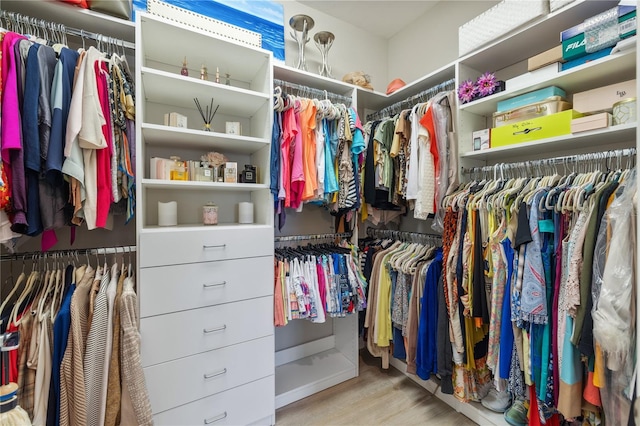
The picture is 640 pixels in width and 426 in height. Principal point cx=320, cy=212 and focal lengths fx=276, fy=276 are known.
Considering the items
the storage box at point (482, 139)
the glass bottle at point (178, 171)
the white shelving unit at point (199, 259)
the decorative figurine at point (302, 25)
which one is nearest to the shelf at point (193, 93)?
the white shelving unit at point (199, 259)

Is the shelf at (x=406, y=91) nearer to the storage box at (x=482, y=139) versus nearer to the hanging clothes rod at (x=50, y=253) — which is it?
the storage box at (x=482, y=139)

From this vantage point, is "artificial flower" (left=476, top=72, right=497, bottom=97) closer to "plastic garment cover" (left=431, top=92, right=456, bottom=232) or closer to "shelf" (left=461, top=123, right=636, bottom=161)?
"plastic garment cover" (left=431, top=92, right=456, bottom=232)

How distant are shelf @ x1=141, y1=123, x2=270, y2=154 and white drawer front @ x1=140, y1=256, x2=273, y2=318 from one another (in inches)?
28.2

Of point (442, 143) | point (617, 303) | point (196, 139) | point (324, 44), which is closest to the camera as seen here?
point (617, 303)

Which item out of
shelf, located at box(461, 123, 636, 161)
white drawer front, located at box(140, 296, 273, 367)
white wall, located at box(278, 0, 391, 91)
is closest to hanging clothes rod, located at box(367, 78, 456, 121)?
white wall, located at box(278, 0, 391, 91)

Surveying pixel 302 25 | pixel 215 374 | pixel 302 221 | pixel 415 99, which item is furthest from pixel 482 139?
pixel 215 374

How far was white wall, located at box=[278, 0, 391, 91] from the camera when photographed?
2.32 meters

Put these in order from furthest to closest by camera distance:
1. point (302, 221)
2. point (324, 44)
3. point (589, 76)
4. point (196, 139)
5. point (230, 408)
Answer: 1. point (302, 221)
2. point (324, 44)
3. point (196, 139)
4. point (230, 408)
5. point (589, 76)

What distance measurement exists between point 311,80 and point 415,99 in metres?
0.87

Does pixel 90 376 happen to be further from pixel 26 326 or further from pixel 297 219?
pixel 297 219

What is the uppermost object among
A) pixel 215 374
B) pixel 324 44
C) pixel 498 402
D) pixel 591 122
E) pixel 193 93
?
pixel 324 44

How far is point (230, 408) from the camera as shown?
5.04 feet

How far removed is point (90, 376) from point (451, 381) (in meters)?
1.86

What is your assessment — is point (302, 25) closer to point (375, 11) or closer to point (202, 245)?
point (375, 11)
